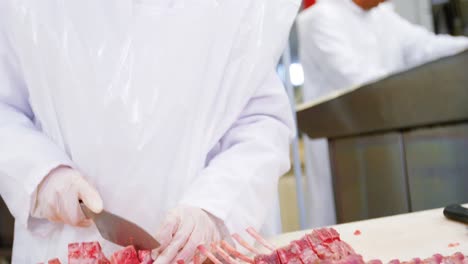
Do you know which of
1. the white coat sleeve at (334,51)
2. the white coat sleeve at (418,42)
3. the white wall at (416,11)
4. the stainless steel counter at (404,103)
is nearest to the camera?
the stainless steel counter at (404,103)

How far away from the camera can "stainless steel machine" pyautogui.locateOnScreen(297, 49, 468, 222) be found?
1684mm

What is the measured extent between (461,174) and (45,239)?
1.39 m

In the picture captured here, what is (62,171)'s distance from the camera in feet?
2.85

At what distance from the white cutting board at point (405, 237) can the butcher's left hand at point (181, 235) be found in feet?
0.59

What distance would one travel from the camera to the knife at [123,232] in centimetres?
72

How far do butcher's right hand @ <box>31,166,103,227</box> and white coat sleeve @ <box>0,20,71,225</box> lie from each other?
0.05 ft

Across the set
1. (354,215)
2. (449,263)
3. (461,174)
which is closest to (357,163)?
(354,215)

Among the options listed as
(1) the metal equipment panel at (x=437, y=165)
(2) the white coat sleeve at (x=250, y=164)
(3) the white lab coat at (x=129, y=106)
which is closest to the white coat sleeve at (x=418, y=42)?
(1) the metal equipment panel at (x=437, y=165)

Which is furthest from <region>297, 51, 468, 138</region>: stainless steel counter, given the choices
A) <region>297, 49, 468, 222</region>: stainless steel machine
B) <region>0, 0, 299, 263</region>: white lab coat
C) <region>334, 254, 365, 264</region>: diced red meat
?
<region>334, 254, 365, 264</region>: diced red meat

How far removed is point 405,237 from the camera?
0.87 metres

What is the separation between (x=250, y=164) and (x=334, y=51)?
200cm

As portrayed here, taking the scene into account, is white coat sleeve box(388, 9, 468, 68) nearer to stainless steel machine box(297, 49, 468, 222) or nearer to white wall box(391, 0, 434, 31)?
stainless steel machine box(297, 49, 468, 222)

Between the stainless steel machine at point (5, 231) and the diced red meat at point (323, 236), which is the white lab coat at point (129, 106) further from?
the stainless steel machine at point (5, 231)

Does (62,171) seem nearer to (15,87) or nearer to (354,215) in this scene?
(15,87)
